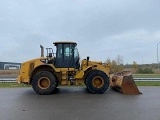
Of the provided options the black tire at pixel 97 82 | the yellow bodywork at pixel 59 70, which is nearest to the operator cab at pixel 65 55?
the yellow bodywork at pixel 59 70

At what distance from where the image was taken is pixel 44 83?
14.1 m

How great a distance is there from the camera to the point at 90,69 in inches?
564

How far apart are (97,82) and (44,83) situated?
2.88 metres

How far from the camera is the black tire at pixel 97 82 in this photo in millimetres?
13906

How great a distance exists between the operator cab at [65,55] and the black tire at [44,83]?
2.79 ft

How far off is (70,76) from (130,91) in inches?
132

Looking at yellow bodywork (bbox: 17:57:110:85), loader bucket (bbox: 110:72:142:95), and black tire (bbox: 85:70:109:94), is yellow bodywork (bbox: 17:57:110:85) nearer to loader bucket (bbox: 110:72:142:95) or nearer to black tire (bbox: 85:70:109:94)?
black tire (bbox: 85:70:109:94)

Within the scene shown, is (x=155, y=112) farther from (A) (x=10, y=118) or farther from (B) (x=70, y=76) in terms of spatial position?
(B) (x=70, y=76)

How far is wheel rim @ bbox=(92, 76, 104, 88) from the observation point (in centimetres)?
1406

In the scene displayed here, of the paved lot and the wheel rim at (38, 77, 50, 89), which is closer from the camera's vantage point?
the paved lot

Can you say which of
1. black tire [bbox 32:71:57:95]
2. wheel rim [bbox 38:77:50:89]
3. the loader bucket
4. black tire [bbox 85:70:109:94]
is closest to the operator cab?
black tire [bbox 32:71:57:95]

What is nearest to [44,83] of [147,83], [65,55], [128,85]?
[65,55]

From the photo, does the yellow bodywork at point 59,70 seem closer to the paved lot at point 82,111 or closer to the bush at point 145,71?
the paved lot at point 82,111

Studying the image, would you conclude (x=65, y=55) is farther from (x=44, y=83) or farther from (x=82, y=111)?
(x=82, y=111)
